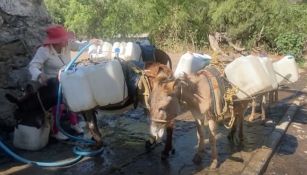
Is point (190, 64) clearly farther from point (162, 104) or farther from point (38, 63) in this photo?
point (38, 63)

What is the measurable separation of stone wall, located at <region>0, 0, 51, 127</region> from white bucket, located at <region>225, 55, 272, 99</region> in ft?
11.9

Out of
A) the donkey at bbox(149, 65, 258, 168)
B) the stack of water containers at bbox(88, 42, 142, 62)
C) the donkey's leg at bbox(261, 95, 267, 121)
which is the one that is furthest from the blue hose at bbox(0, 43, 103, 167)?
the donkey's leg at bbox(261, 95, 267, 121)

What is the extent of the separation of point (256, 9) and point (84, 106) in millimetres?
15719

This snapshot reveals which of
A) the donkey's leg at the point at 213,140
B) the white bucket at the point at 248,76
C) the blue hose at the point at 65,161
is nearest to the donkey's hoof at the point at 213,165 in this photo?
the donkey's leg at the point at 213,140

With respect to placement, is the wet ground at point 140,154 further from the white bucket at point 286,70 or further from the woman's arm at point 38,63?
the woman's arm at point 38,63

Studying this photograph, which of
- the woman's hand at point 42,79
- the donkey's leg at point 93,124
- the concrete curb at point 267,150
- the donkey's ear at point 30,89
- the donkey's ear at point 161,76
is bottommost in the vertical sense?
the concrete curb at point 267,150

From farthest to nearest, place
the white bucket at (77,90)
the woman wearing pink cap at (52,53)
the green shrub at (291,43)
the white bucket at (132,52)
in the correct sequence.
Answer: the green shrub at (291,43)
the white bucket at (132,52)
the woman wearing pink cap at (52,53)
the white bucket at (77,90)

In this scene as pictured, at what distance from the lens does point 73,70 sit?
4992mm

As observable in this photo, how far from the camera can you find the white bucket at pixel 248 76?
5.09 meters

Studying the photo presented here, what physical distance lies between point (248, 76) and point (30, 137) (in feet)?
10.6

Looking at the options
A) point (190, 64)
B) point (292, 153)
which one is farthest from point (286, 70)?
point (190, 64)

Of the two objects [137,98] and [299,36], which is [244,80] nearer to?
[137,98]

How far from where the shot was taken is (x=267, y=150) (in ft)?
19.4

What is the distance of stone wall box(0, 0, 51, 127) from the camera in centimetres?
680
